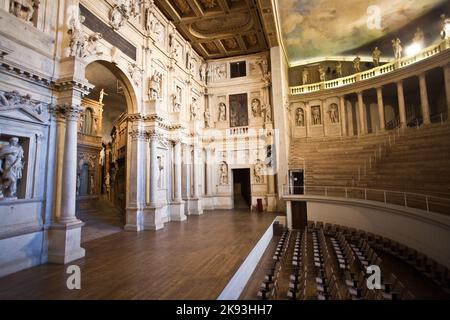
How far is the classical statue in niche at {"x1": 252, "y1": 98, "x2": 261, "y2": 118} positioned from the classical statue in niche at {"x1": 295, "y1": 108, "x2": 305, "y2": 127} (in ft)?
16.0

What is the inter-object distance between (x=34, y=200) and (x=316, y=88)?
19676 mm

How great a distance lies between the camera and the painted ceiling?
14.6 m

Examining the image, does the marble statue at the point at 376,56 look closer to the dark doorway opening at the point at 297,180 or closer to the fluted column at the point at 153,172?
the dark doorway opening at the point at 297,180

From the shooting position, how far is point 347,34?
57.0 ft

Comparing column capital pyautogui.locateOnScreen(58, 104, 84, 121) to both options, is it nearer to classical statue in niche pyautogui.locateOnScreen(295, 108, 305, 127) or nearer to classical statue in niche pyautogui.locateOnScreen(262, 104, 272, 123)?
classical statue in niche pyautogui.locateOnScreen(262, 104, 272, 123)

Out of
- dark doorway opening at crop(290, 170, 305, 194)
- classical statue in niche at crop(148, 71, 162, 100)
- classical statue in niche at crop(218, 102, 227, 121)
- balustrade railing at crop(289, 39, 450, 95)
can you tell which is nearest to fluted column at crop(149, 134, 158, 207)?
classical statue in niche at crop(148, 71, 162, 100)

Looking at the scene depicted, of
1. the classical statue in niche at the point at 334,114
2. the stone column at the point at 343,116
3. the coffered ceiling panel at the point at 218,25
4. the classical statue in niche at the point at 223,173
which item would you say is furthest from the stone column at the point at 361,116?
the classical statue in niche at the point at 223,173

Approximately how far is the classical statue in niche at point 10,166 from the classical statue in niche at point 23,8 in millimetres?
3033

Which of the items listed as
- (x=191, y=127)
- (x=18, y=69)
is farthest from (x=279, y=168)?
(x=18, y=69)

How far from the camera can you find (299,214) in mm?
13719

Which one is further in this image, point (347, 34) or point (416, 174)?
point (347, 34)

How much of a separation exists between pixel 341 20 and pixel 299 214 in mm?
12271

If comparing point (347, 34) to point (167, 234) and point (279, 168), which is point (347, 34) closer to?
point (279, 168)
